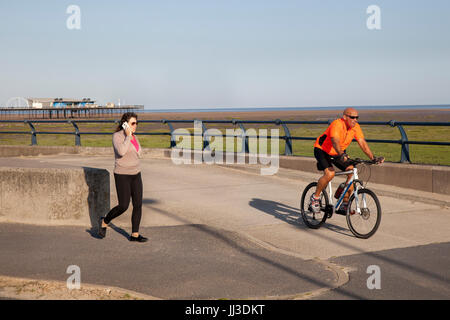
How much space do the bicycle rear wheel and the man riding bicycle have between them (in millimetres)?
78

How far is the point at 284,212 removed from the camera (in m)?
9.91

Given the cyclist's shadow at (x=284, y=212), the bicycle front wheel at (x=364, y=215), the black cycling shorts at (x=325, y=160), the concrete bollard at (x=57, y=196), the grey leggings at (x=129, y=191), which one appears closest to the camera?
the grey leggings at (x=129, y=191)

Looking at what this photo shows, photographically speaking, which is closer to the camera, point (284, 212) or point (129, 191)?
point (129, 191)

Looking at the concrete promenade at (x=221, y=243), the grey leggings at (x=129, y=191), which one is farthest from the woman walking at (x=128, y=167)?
the concrete promenade at (x=221, y=243)

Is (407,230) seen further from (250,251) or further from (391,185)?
(391,185)

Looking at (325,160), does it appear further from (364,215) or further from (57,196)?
(57,196)

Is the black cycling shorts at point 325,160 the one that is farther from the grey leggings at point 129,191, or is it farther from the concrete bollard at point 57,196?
the concrete bollard at point 57,196

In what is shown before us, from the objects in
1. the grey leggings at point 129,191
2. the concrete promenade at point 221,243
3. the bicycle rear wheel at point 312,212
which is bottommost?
the concrete promenade at point 221,243

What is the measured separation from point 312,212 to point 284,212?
124 centimetres

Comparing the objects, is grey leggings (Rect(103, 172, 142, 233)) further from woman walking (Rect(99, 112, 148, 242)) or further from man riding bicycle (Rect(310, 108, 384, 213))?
man riding bicycle (Rect(310, 108, 384, 213))

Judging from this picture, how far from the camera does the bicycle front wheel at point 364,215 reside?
7.92 meters

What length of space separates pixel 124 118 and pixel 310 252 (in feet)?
9.68

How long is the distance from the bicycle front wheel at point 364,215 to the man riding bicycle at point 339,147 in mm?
183

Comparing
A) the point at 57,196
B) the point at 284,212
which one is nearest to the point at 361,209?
the point at 284,212
